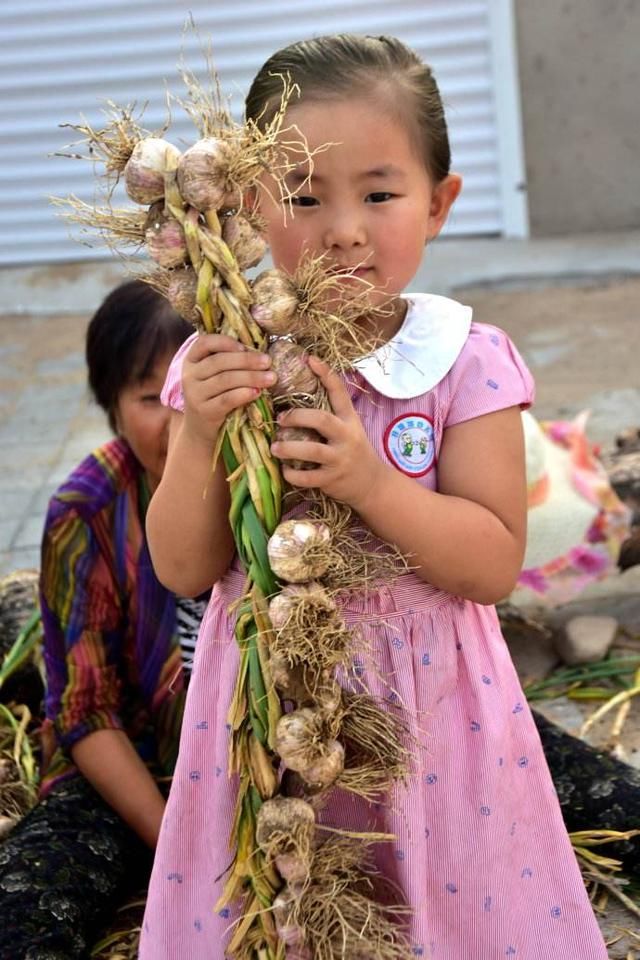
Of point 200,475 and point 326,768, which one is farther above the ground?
point 200,475

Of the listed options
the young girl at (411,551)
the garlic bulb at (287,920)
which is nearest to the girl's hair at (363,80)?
the young girl at (411,551)

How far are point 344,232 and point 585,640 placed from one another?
62.1 inches

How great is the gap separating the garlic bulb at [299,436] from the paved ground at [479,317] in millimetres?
2317

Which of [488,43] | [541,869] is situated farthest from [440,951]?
[488,43]

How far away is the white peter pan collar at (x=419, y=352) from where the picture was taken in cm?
146

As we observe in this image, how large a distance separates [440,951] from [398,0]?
16.4ft

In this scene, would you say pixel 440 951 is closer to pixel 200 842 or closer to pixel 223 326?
pixel 200 842

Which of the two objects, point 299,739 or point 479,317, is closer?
point 299,739

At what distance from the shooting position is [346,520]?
135 cm

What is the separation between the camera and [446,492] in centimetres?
146

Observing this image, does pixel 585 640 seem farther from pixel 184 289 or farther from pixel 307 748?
pixel 184 289

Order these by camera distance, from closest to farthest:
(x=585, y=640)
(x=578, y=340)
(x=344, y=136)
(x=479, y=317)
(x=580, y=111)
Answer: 1. (x=344, y=136)
2. (x=585, y=640)
3. (x=578, y=340)
4. (x=479, y=317)
5. (x=580, y=111)

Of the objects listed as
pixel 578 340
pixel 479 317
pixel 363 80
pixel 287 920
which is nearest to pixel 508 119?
pixel 479 317

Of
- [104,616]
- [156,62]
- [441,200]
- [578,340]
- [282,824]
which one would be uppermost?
[156,62]
